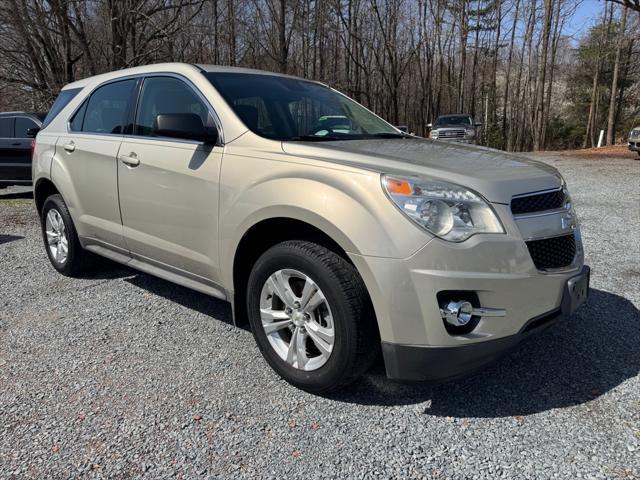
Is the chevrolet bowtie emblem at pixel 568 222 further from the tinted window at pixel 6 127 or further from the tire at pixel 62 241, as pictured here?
the tinted window at pixel 6 127

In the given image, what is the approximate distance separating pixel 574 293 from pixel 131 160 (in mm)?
2967

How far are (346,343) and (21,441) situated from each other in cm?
160

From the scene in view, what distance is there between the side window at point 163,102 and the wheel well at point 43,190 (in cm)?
158

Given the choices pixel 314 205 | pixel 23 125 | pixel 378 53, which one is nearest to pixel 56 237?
pixel 314 205

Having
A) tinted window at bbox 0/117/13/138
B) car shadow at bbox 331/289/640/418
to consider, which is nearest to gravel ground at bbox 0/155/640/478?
car shadow at bbox 331/289/640/418

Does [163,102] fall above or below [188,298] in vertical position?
above

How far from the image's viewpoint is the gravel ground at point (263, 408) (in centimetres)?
224

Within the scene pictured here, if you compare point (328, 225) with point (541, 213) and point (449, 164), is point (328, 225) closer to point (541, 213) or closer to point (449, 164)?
point (449, 164)

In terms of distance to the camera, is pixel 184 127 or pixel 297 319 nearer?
pixel 297 319

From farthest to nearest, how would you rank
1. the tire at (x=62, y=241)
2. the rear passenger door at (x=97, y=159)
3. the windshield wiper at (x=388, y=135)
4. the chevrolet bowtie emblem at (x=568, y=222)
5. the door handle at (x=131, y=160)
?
the tire at (x=62, y=241) < the rear passenger door at (x=97, y=159) < the windshield wiper at (x=388, y=135) < the door handle at (x=131, y=160) < the chevrolet bowtie emblem at (x=568, y=222)

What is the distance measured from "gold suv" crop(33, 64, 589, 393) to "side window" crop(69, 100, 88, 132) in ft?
1.90

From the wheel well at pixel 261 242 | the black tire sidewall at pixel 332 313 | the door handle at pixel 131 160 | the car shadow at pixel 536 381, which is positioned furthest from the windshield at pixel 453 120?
the black tire sidewall at pixel 332 313

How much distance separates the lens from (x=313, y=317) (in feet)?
8.84

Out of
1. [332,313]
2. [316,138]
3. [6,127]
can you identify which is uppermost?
[316,138]
